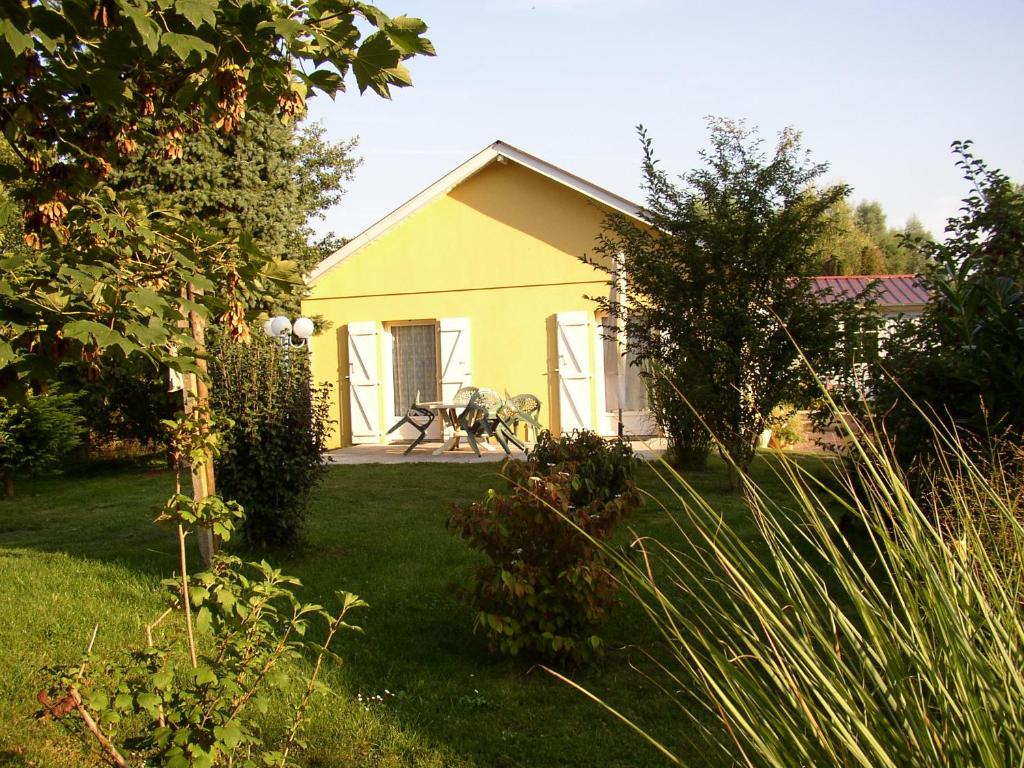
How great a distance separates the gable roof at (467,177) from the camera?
14.0 meters

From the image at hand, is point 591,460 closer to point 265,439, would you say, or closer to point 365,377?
point 265,439

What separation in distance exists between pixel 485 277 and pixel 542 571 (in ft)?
35.7

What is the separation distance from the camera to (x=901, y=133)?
477 cm

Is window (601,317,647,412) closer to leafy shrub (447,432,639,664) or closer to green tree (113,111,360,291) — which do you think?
green tree (113,111,360,291)

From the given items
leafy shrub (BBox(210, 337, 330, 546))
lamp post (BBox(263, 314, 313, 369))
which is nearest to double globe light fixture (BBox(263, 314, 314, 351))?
lamp post (BBox(263, 314, 313, 369))

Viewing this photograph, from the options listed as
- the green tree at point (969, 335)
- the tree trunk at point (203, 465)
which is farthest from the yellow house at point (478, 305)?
the tree trunk at point (203, 465)

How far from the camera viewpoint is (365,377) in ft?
50.0

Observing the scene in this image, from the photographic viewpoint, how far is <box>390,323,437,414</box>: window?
15633mm

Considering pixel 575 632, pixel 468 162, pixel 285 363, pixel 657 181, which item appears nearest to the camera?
pixel 575 632

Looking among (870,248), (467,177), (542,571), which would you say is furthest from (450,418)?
(870,248)

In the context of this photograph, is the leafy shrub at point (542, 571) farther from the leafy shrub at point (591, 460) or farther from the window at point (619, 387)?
the window at point (619, 387)

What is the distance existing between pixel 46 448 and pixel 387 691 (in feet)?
30.0

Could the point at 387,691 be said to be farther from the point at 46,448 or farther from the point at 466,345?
the point at 466,345

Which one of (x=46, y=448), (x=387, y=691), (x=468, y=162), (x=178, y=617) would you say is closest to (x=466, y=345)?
(x=468, y=162)
